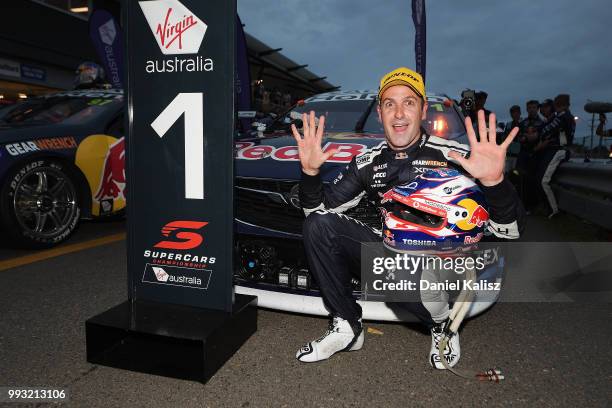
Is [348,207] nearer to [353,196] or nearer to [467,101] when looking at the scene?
[353,196]

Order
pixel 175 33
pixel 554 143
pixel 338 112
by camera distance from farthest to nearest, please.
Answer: pixel 554 143
pixel 338 112
pixel 175 33

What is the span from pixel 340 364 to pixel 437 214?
0.81 m

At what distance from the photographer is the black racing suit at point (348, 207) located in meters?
2.09

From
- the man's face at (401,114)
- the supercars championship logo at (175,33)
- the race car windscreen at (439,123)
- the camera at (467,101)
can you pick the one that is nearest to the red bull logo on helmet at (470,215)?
the man's face at (401,114)

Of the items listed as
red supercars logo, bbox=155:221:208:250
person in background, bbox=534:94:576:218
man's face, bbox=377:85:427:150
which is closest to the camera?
red supercars logo, bbox=155:221:208:250

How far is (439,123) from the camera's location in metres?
3.32

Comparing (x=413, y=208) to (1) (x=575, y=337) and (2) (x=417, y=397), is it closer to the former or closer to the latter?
(2) (x=417, y=397)

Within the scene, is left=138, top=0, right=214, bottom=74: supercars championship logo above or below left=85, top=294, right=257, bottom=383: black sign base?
above

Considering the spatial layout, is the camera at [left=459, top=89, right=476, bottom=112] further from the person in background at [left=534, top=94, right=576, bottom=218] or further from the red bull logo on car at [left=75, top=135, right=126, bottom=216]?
the red bull logo on car at [left=75, top=135, right=126, bottom=216]

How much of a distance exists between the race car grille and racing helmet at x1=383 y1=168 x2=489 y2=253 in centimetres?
34

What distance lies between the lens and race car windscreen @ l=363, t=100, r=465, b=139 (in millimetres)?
3193

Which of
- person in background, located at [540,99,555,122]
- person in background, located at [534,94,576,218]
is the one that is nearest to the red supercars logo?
person in background, located at [534,94,576,218]

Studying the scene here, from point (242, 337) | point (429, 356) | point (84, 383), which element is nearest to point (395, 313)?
point (429, 356)

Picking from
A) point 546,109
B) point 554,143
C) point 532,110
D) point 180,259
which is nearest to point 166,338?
→ point 180,259
